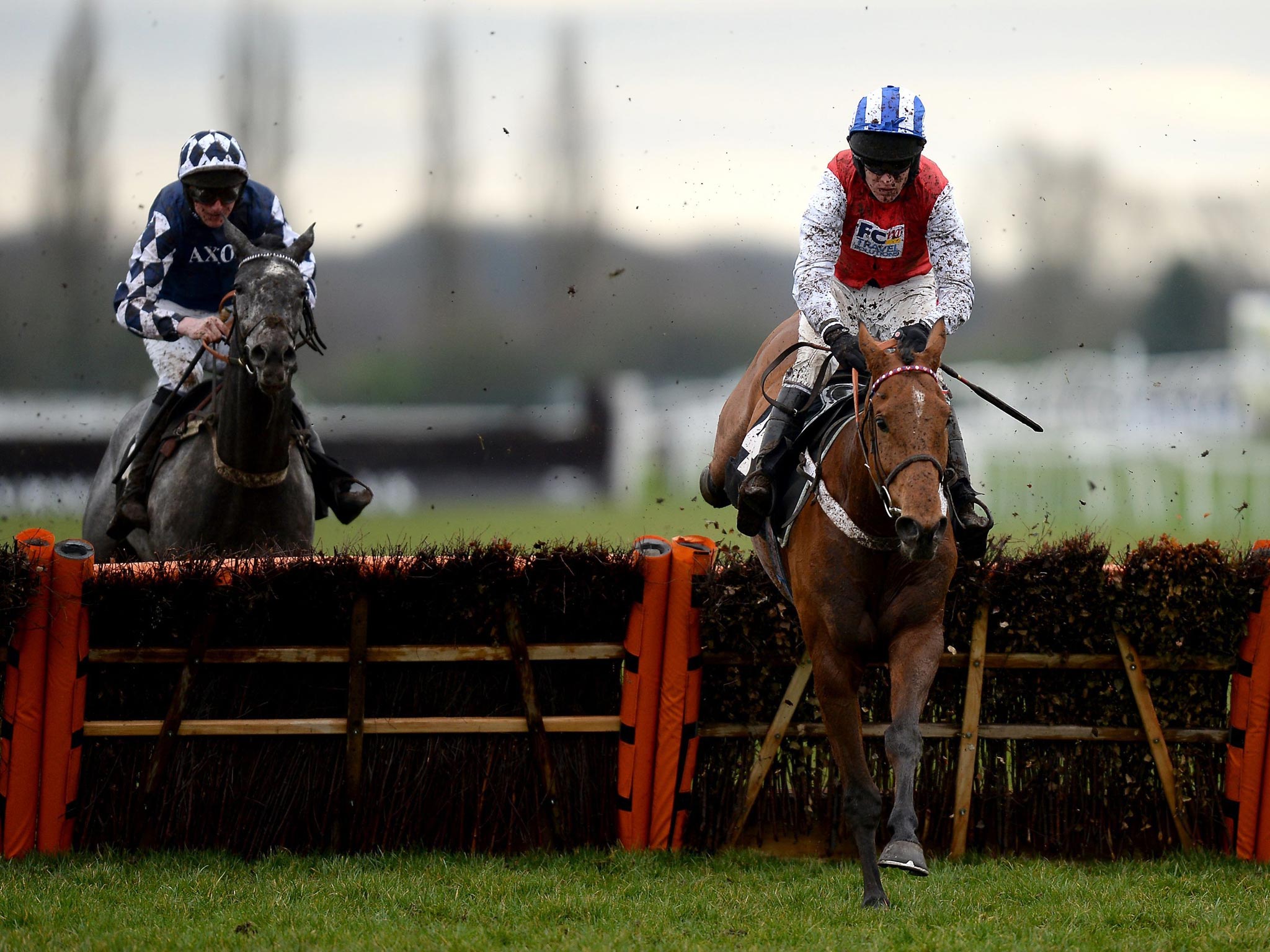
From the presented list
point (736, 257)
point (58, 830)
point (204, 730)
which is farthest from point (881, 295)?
point (736, 257)

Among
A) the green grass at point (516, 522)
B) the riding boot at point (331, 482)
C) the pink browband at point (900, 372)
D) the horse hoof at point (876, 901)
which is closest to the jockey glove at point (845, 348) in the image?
the pink browband at point (900, 372)

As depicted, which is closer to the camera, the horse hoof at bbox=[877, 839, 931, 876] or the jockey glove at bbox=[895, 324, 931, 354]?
the horse hoof at bbox=[877, 839, 931, 876]

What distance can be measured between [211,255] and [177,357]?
2.18ft

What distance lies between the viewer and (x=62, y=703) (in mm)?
5656

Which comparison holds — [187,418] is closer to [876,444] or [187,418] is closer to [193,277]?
[193,277]

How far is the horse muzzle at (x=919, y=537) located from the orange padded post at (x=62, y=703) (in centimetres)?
335

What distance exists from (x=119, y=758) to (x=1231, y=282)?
99.0 ft

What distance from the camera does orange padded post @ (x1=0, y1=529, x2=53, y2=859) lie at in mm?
5594

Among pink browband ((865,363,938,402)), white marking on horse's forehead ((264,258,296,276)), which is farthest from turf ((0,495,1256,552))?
pink browband ((865,363,938,402))

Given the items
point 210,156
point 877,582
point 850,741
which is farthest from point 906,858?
point 210,156

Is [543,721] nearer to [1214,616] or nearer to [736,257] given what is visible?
[1214,616]

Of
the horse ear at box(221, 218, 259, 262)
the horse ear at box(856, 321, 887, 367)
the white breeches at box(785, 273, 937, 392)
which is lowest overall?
the horse ear at box(856, 321, 887, 367)

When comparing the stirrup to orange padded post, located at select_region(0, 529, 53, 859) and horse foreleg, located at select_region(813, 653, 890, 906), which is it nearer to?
horse foreleg, located at select_region(813, 653, 890, 906)

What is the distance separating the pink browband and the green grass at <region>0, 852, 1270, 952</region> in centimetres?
188
